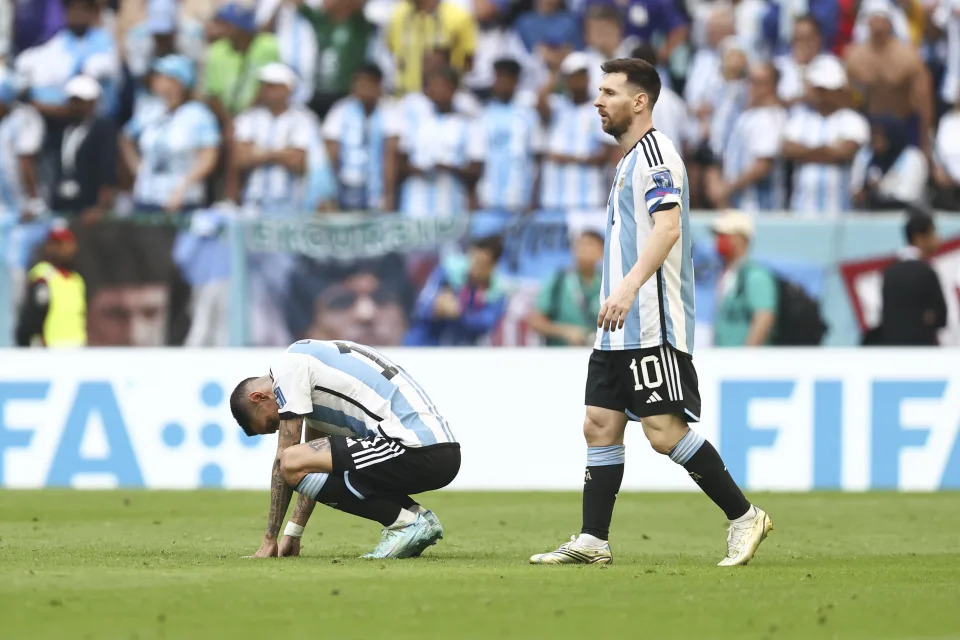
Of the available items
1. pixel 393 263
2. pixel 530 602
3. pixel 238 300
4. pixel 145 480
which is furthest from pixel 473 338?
pixel 530 602

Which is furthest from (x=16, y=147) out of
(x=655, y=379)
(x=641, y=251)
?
(x=655, y=379)

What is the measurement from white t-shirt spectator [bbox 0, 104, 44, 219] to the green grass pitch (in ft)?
21.8

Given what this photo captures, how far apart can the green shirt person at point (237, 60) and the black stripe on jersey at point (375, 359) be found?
31.8ft

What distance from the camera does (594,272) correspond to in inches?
611

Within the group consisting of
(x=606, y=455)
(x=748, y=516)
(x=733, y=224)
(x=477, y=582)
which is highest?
(x=733, y=224)

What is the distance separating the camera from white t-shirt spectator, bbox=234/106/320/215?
17.1 m

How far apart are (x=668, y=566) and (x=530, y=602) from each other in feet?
5.69

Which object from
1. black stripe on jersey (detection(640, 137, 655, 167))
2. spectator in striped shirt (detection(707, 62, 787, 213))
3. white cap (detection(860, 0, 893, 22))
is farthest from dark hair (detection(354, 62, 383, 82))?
black stripe on jersey (detection(640, 137, 655, 167))

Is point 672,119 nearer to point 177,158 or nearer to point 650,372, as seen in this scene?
point 177,158

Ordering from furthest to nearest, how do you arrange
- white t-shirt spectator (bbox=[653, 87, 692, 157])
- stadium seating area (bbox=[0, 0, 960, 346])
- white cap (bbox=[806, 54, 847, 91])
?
white t-shirt spectator (bbox=[653, 87, 692, 157])
white cap (bbox=[806, 54, 847, 91])
stadium seating area (bbox=[0, 0, 960, 346])

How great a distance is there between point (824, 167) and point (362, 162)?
14.9 ft

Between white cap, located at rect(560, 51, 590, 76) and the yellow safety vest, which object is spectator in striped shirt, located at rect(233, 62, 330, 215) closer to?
the yellow safety vest

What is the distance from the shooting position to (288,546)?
8.43 metres

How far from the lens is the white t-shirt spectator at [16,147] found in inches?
690
